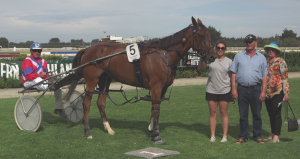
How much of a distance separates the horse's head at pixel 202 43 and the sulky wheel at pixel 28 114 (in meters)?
3.44

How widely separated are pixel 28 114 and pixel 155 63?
2955mm

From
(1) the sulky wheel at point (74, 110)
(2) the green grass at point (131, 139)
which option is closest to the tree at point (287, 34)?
(2) the green grass at point (131, 139)

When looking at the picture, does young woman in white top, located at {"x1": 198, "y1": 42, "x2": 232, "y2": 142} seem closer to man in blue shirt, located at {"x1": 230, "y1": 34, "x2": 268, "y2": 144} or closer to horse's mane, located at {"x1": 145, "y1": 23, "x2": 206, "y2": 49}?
man in blue shirt, located at {"x1": 230, "y1": 34, "x2": 268, "y2": 144}

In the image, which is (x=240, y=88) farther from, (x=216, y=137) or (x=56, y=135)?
(x=56, y=135)

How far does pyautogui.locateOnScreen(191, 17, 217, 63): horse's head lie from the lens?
6773 mm

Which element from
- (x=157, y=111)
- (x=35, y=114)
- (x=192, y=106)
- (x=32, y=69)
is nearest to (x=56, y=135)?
(x=35, y=114)

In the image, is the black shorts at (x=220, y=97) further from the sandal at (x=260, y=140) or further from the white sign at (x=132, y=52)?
the white sign at (x=132, y=52)

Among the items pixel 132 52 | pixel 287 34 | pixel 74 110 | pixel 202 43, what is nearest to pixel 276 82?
pixel 202 43

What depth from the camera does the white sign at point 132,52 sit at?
287 inches

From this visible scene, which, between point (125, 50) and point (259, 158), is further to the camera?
point (125, 50)

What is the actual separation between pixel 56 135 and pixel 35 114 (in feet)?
2.21

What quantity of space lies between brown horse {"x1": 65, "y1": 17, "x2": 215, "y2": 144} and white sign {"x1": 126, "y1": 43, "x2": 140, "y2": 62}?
0.48 feet

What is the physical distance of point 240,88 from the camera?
6852 mm

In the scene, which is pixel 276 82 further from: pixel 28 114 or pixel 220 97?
pixel 28 114
